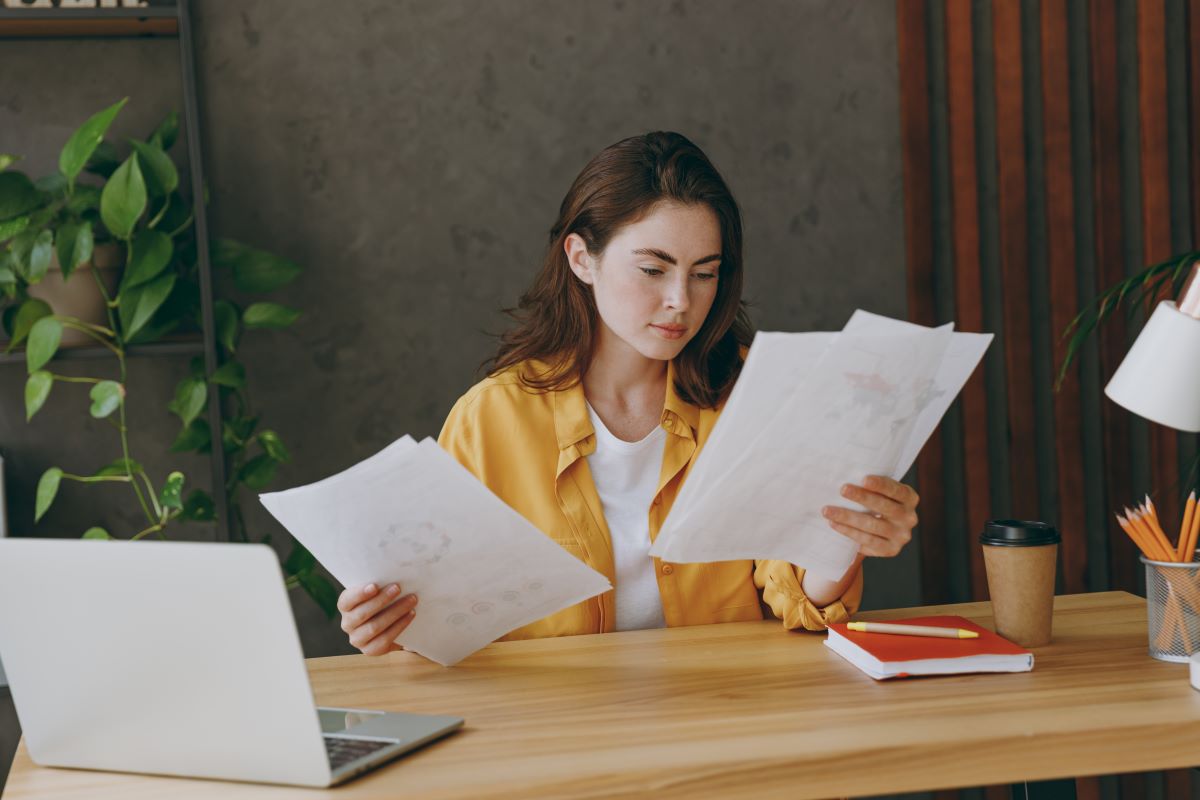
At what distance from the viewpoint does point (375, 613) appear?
1.33 m

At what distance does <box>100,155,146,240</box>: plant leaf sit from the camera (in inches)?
85.0

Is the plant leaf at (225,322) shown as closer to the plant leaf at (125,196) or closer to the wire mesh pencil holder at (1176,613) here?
the plant leaf at (125,196)

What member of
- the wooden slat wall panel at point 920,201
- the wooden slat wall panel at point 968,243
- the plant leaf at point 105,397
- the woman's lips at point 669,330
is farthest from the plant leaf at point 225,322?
the wooden slat wall panel at point 968,243

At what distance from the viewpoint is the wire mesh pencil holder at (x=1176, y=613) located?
1288mm

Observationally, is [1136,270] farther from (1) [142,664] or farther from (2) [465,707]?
(1) [142,664]

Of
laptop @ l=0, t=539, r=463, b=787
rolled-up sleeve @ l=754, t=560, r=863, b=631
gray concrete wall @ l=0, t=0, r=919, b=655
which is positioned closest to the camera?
laptop @ l=0, t=539, r=463, b=787

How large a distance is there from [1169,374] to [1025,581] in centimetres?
34

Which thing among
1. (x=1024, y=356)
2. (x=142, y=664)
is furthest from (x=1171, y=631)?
(x=1024, y=356)

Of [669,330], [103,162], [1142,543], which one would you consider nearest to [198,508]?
Result: [103,162]

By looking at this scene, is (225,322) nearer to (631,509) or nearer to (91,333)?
(91,333)

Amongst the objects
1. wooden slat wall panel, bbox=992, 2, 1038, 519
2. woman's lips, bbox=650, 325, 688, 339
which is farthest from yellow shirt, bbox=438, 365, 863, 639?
wooden slat wall panel, bbox=992, 2, 1038, 519

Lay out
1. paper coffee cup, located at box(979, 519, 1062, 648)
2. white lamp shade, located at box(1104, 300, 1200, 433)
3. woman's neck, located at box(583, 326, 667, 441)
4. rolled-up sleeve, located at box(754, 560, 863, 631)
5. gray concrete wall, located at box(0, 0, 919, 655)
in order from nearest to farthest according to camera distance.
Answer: white lamp shade, located at box(1104, 300, 1200, 433)
paper coffee cup, located at box(979, 519, 1062, 648)
rolled-up sleeve, located at box(754, 560, 863, 631)
woman's neck, located at box(583, 326, 667, 441)
gray concrete wall, located at box(0, 0, 919, 655)

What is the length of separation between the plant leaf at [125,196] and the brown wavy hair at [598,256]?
767 millimetres

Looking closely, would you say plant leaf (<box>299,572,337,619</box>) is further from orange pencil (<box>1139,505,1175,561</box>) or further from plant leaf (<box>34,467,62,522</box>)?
orange pencil (<box>1139,505,1175,561</box>)
